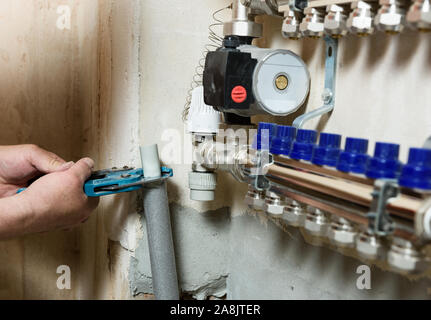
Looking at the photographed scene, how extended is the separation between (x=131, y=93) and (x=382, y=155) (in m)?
0.55

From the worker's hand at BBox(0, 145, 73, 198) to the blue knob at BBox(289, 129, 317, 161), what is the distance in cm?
42

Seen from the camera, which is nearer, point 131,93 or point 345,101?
point 345,101

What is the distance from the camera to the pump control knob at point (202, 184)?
86 centimetres

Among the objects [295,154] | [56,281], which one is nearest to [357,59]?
[295,154]

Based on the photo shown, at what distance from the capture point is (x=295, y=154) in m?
0.61

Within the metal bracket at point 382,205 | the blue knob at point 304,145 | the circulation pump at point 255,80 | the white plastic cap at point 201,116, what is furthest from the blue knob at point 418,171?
the white plastic cap at point 201,116

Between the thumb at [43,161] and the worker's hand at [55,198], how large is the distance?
0.12ft

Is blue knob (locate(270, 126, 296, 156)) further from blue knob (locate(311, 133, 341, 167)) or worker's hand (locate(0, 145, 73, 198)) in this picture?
worker's hand (locate(0, 145, 73, 198))

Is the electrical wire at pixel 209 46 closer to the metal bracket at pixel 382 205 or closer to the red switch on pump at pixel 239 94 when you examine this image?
the red switch on pump at pixel 239 94

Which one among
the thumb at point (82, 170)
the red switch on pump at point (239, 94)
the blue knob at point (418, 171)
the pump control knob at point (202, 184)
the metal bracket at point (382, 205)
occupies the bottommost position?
the pump control knob at point (202, 184)

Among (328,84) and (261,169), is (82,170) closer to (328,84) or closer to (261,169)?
(261,169)

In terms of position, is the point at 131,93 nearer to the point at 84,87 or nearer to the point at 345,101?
the point at 84,87

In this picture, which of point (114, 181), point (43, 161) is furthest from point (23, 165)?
point (114, 181)
